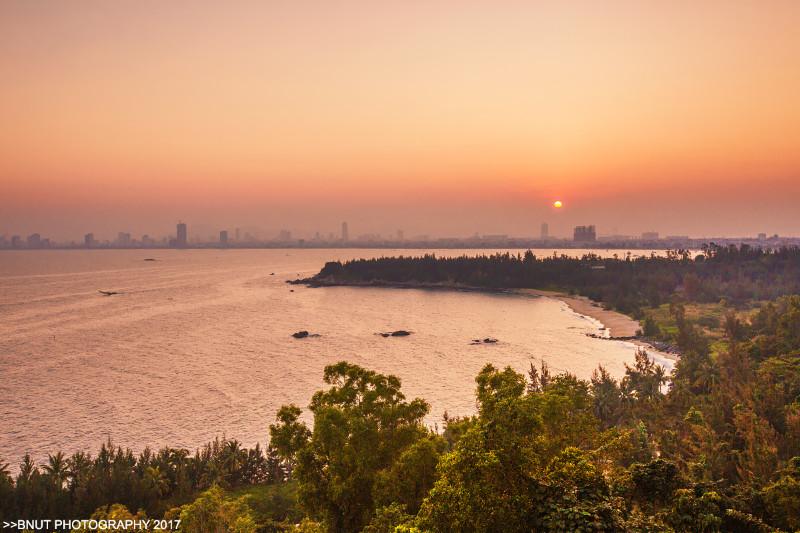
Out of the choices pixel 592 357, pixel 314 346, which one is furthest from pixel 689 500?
pixel 314 346

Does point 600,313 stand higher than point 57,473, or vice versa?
point 600,313

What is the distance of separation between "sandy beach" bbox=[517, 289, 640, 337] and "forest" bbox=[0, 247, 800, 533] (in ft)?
181

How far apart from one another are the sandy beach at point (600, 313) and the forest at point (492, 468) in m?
55.1

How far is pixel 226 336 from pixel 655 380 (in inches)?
3487

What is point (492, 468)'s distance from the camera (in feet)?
52.4

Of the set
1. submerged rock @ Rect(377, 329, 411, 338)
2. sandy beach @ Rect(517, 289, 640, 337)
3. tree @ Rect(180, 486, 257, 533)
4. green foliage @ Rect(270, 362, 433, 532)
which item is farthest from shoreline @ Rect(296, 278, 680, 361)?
tree @ Rect(180, 486, 257, 533)

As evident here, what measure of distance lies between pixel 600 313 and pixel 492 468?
458 ft

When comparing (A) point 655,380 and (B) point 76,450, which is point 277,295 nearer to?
(B) point 76,450

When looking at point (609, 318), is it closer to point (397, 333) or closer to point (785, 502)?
point (397, 333)

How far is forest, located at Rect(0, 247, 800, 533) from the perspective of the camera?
16.0 meters

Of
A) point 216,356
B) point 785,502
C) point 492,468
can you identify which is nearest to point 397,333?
point 216,356

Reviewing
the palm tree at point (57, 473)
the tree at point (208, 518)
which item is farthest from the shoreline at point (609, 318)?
the palm tree at point (57, 473)

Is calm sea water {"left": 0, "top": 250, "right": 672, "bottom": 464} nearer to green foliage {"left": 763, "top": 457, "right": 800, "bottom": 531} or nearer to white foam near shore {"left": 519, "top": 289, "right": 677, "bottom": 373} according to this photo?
white foam near shore {"left": 519, "top": 289, "right": 677, "bottom": 373}

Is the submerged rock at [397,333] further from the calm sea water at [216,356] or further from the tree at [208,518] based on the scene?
the tree at [208,518]
